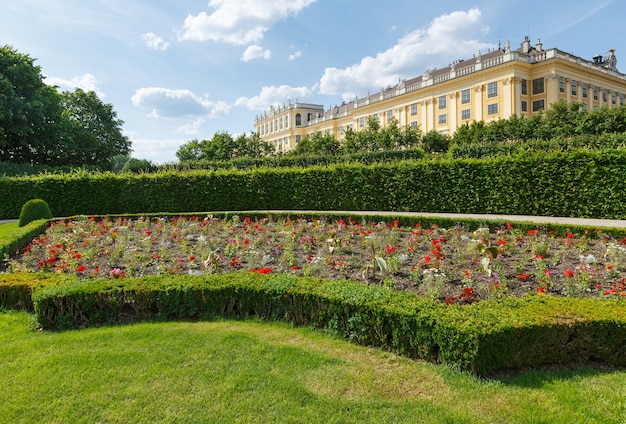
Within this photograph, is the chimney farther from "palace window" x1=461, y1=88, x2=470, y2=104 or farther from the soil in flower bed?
the soil in flower bed

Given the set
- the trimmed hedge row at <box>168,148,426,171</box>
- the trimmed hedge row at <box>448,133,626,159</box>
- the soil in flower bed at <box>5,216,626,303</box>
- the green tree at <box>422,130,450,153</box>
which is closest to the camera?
the soil in flower bed at <box>5,216,626,303</box>

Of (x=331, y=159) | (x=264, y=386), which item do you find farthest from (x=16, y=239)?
(x=331, y=159)

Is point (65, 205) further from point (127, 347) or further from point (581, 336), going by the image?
point (581, 336)

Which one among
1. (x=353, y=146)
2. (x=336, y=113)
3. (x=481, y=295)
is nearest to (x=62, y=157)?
(x=353, y=146)

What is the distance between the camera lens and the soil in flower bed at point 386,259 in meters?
5.18

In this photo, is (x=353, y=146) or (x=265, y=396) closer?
(x=265, y=396)

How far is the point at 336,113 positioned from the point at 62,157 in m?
50.7

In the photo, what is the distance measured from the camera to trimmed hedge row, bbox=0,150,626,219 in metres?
12.2

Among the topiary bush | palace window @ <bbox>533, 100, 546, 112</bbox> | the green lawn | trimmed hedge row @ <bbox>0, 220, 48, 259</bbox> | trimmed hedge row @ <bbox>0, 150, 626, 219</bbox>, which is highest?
palace window @ <bbox>533, 100, 546, 112</bbox>

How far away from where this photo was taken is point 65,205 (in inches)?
684

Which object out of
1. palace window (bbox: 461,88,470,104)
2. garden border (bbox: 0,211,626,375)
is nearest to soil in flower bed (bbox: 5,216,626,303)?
garden border (bbox: 0,211,626,375)

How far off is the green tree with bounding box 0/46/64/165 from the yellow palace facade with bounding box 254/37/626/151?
4038cm

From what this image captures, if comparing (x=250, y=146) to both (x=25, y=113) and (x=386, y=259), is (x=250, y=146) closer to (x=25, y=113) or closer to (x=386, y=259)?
(x=25, y=113)

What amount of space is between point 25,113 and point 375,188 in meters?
24.8
